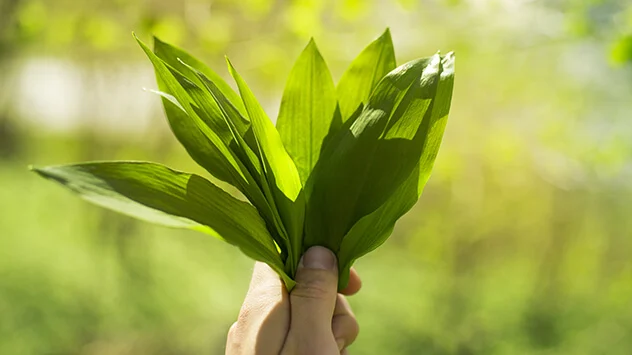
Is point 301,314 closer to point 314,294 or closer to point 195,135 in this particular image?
point 314,294

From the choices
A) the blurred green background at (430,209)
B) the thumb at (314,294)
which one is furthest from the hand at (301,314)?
the blurred green background at (430,209)

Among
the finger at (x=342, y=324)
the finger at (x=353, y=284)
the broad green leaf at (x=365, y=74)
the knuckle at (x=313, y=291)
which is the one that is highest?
the broad green leaf at (x=365, y=74)

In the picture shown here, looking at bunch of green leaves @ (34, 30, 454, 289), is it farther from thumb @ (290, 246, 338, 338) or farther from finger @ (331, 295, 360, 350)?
finger @ (331, 295, 360, 350)

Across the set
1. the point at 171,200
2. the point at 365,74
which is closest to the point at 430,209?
the point at 365,74

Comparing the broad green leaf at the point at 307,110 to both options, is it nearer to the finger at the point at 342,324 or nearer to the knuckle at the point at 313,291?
the knuckle at the point at 313,291

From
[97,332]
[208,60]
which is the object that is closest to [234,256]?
[97,332]

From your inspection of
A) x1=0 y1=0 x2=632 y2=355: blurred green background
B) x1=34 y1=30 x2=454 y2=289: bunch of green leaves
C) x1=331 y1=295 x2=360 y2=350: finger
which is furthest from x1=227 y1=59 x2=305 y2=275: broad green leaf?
x1=0 y1=0 x2=632 y2=355: blurred green background

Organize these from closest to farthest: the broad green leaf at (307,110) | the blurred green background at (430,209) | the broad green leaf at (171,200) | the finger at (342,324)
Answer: the broad green leaf at (171,200)
the broad green leaf at (307,110)
the finger at (342,324)
the blurred green background at (430,209)
